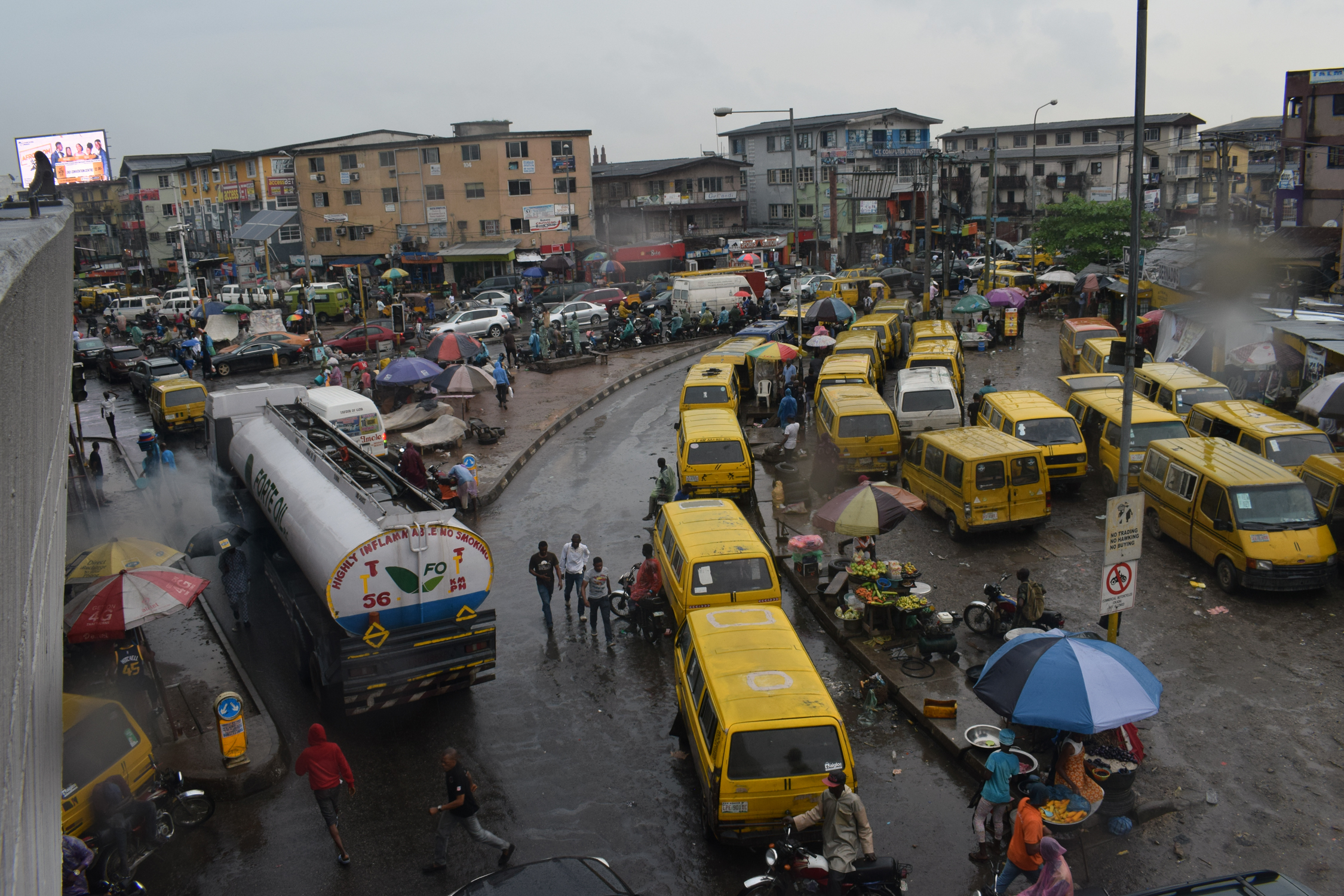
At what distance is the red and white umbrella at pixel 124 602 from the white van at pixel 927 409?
14632mm

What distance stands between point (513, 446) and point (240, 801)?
49.3 ft

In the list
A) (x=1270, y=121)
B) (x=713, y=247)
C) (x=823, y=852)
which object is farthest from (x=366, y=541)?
(x=1270, y=121)

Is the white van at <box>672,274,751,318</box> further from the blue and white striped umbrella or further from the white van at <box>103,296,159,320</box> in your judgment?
the blue and white striped umbrella

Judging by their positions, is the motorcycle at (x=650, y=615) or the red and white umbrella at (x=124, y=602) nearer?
the red and white umbrella at (x=124, y=602)

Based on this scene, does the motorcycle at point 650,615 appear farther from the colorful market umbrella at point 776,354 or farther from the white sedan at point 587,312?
the white sedan at point 587,312

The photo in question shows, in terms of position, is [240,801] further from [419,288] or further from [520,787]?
[419,288]

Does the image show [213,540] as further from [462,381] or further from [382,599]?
[462,381]

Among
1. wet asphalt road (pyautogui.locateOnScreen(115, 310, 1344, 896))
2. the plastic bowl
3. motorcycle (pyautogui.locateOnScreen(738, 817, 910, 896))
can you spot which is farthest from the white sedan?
motorcycle (pyautogui.locateOnScreen(738, 817, 910, 896))

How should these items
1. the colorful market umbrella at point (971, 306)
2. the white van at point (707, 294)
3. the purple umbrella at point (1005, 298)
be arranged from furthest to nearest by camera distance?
the white van at point (707, 294), the purple umbrella at point (1005, 298), the colorful market umbrella at point (971, 306)

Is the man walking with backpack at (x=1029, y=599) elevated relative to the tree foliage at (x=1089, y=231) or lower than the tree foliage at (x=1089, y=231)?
lower

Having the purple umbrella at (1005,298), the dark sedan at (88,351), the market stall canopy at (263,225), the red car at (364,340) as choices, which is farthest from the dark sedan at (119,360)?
the purple umbrella at (1005,298)

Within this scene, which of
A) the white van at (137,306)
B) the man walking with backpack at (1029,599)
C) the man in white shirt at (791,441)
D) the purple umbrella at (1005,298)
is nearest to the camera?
the man walking with backpack at (1029,599)

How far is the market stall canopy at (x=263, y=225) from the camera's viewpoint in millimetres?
60062

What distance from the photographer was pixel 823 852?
7.88m
